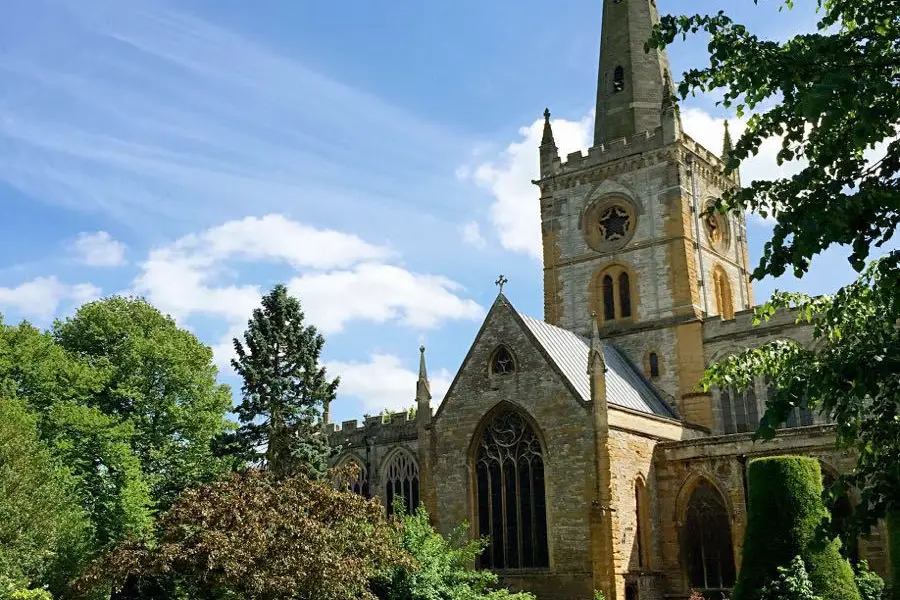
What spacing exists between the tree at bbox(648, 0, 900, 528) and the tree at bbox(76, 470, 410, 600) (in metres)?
11.3

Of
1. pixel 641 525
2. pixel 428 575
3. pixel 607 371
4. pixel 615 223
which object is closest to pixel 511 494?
pixel 641 525

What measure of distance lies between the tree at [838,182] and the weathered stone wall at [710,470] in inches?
701

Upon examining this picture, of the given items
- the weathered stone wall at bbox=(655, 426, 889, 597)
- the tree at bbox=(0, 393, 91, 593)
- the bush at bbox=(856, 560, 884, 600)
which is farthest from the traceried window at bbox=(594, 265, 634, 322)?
the tree at bbox=(0, 393, 91, 593)

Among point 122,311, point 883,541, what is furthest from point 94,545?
point 883,541

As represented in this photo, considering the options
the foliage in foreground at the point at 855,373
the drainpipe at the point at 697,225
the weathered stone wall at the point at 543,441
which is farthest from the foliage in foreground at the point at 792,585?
the drainpipe at the point at 697,225

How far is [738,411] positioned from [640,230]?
8.17m

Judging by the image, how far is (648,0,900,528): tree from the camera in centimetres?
692

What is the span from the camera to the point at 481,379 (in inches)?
1216

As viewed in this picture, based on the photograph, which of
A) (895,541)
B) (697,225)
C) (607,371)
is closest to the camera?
(895,541)

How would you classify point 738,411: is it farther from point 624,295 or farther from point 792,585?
point 792,585

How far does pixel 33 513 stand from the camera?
88.0 feet

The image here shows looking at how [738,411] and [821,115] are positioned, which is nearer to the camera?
[821,115]

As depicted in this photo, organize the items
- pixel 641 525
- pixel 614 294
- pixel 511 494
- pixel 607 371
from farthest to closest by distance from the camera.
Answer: pixel 614 294, pixel 607 371, pixel 511 494, pixel 641 525

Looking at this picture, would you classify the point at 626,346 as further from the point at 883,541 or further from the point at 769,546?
the point at 769,546
